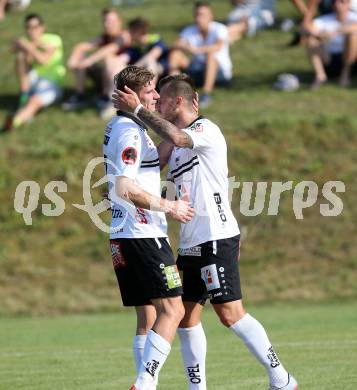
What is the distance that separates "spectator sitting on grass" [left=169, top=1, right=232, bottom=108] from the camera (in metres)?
18.1

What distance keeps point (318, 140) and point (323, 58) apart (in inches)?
78.9

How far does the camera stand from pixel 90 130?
18422 millimetres

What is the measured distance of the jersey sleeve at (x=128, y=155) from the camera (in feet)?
23.2

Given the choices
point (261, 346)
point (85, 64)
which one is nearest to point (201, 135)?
point (261, 346)

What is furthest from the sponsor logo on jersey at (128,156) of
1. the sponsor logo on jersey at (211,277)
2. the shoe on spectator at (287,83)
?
the shoe on spectator at (287,83)

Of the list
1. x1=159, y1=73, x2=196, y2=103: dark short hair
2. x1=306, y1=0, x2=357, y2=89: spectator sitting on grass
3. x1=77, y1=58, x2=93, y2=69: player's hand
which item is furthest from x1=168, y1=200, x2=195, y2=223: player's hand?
x1=306, y1=0, x2=357, y2=89: spectator sitting on grass

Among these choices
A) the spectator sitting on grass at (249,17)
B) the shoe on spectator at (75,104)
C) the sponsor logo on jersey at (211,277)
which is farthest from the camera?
the spectator sitting on grass at (249,17)

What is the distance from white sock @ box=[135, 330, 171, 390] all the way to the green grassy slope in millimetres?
8887

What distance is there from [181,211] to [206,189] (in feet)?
1.39

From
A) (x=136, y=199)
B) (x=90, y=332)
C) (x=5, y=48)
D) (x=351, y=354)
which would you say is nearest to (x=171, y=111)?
(x=136, y=199)

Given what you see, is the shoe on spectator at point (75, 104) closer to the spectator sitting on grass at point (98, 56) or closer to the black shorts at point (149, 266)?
the spectator sitting on grass at point (98, 56)

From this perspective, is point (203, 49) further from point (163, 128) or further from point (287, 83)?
point (163, 128)

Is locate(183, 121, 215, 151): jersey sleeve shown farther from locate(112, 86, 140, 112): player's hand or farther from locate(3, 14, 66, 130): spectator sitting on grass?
locate(3, 14, 66, 130): spectator sitting on grass

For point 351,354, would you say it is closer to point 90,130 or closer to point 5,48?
point 90,130
